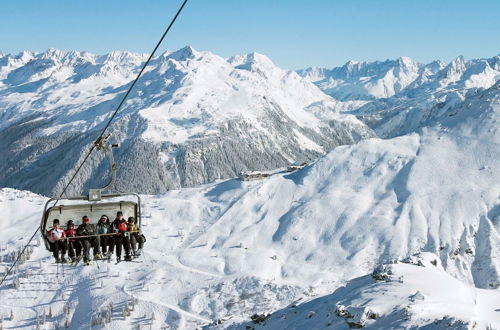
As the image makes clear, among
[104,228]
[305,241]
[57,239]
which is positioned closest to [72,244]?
[57,239]

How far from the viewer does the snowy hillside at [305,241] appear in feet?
271

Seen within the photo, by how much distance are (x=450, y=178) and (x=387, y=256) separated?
2615cm

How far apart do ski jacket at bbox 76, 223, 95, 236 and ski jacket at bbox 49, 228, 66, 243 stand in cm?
92

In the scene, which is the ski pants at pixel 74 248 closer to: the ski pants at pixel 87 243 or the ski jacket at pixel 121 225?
the ski pants at pixel 87 243

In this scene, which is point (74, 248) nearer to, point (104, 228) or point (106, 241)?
point (106, 241)

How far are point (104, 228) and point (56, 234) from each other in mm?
2922

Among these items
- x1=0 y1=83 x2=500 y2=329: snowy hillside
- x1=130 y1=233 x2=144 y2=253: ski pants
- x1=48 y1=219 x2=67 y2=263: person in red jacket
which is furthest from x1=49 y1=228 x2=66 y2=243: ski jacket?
x1=0 y1=83 x2=500 y2=329: snowy hillside

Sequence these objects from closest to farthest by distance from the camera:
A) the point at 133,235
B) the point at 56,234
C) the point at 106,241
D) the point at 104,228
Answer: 1. the point at 56,234
2. the point at 104,228
3. the point at 106,241
4. the point at 133,235

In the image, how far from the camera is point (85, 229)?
34.1 m

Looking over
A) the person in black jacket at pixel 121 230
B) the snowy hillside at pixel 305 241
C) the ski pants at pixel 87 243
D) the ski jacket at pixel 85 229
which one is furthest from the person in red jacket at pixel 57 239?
the snowy hillside at pixel 305 241

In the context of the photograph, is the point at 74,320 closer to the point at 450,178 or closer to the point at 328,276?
the point at 328,276

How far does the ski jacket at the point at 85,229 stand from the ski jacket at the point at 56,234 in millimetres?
915

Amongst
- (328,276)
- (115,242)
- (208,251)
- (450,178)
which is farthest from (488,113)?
(115,242)

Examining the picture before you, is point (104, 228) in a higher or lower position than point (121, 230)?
higher
